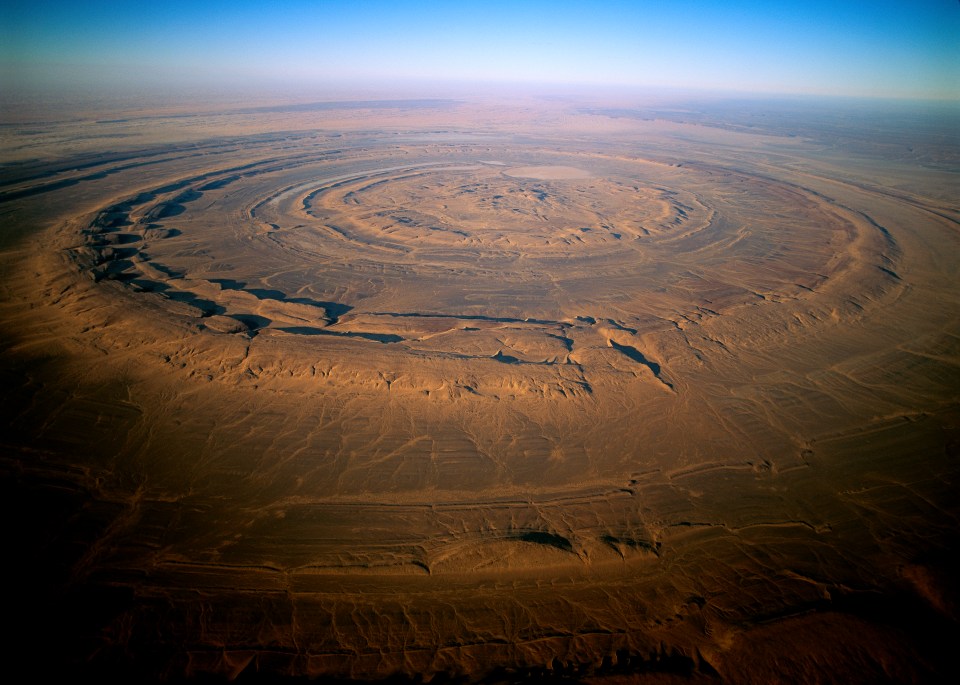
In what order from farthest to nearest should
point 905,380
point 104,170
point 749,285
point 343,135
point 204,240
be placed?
point 343,135, point 104,170, point 204,240, point 749,285, point 905,380

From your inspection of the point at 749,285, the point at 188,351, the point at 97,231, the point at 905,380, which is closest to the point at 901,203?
the point at 749,285

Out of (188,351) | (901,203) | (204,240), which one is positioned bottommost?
(188,351)

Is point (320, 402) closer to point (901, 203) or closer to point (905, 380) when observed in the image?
point (905, 380)

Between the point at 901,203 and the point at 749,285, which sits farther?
the point at 901,203

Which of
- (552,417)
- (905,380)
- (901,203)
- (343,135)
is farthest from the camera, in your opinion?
(343,135)

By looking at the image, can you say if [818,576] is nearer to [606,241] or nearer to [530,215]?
[606,241]

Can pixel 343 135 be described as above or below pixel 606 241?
above
